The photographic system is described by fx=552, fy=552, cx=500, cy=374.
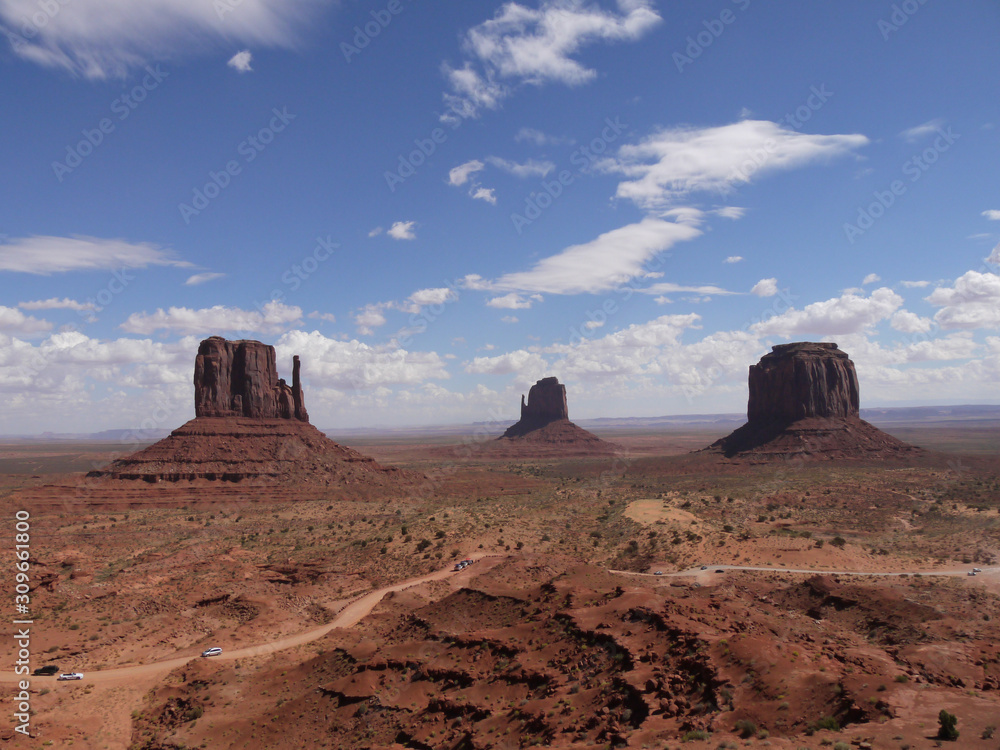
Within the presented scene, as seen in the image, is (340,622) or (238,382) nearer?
(340,622)

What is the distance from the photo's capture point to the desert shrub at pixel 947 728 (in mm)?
12742

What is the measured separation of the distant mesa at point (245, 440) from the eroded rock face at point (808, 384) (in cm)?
8510

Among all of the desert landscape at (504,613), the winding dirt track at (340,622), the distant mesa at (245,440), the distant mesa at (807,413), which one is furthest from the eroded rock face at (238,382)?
the distant mesa at (807,413)

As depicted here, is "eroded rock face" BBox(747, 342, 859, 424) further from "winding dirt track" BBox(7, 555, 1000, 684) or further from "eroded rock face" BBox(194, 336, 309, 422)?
"eroded rock face" BBox(194, 336, 309, 422)

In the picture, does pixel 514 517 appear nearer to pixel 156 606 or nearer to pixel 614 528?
pixel 614 528

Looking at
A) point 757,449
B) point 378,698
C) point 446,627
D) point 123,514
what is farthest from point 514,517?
point 757,449

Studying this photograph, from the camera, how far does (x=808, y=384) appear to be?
392 feet

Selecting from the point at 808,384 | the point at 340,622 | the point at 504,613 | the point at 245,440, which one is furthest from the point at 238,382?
the point at 808,384

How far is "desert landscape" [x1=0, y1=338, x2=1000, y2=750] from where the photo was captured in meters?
17.1

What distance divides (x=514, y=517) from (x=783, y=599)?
32.0 m

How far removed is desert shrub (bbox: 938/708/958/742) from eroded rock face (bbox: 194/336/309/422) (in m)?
92.2

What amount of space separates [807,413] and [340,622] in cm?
11497

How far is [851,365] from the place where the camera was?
125750 millimetres

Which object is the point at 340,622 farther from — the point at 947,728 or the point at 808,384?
the point at 808,384
